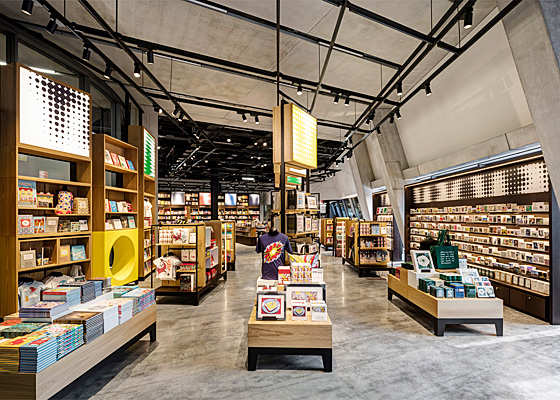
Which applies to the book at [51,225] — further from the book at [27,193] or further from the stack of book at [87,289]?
the stack of book at [87,289]

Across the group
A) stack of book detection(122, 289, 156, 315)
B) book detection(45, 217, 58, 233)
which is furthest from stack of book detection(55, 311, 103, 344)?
book detection(45, 217, 58, 233)

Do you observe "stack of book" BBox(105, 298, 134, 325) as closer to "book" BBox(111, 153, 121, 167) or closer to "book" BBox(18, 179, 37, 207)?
"book" BBox(18, 179, 37, 207)

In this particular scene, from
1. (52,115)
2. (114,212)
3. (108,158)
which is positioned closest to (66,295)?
(52,115)

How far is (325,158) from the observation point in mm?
19141

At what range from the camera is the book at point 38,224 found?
4.43 metres

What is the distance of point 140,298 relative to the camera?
12.6ft

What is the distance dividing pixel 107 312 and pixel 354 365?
272 centimetres

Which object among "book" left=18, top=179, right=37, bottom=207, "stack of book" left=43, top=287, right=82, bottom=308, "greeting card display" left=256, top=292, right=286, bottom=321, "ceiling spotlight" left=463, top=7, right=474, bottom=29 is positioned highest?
"ceiling spotlight" left=463, top=7, right=474, bottom=29

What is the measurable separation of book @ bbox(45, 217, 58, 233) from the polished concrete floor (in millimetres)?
2181

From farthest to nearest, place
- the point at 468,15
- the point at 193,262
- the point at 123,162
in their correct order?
the point at 123,162
the point at 193,262
the point at 468,15

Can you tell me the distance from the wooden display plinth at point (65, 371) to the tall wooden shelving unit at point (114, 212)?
3.42m

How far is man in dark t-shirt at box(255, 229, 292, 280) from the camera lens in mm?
4926

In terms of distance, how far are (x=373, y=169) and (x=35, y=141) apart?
41.8 ft

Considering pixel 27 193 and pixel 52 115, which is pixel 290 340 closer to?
pixel 27 193
